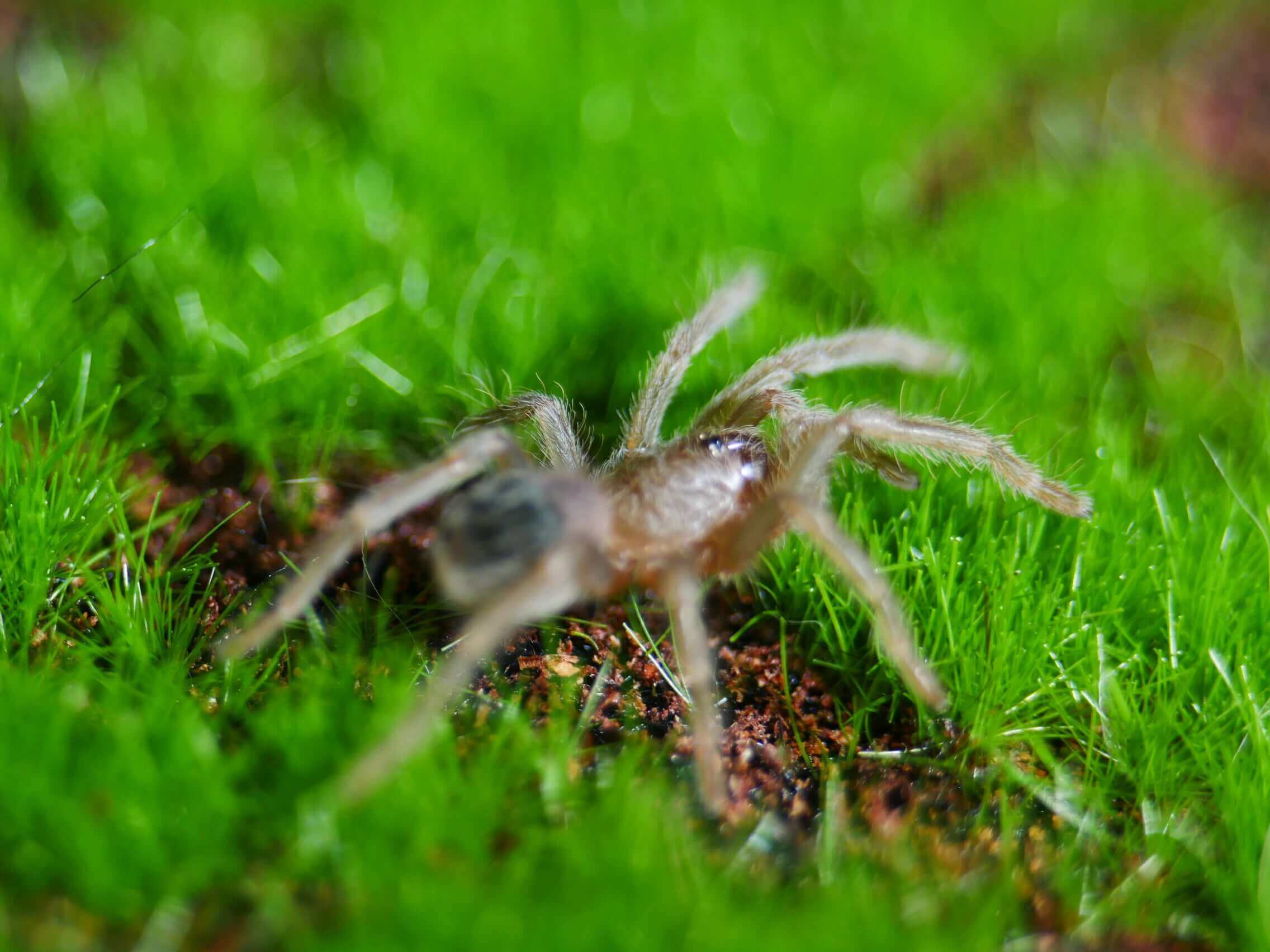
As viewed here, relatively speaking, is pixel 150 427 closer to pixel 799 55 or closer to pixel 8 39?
pixel 8 39

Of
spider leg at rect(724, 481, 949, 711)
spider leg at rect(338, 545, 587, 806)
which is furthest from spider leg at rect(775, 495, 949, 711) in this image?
spider leg at rect(338, 545, 587, 806)

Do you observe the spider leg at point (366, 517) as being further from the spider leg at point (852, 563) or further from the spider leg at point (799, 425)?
the spider leg at point (799, 425)

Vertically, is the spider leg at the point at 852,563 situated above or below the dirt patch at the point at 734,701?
above

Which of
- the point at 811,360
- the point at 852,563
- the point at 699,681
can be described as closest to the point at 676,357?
the point at 811,360

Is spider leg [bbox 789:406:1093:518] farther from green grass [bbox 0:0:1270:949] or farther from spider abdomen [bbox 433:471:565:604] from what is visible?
spider abdomen [bbox 433:471:565:604]

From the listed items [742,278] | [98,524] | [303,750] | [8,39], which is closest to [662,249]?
[742,278]

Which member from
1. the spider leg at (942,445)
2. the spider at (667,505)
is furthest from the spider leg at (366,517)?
the spider leg at (942,445)

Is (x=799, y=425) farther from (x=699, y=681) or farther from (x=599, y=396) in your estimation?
(x=599, y=396)
